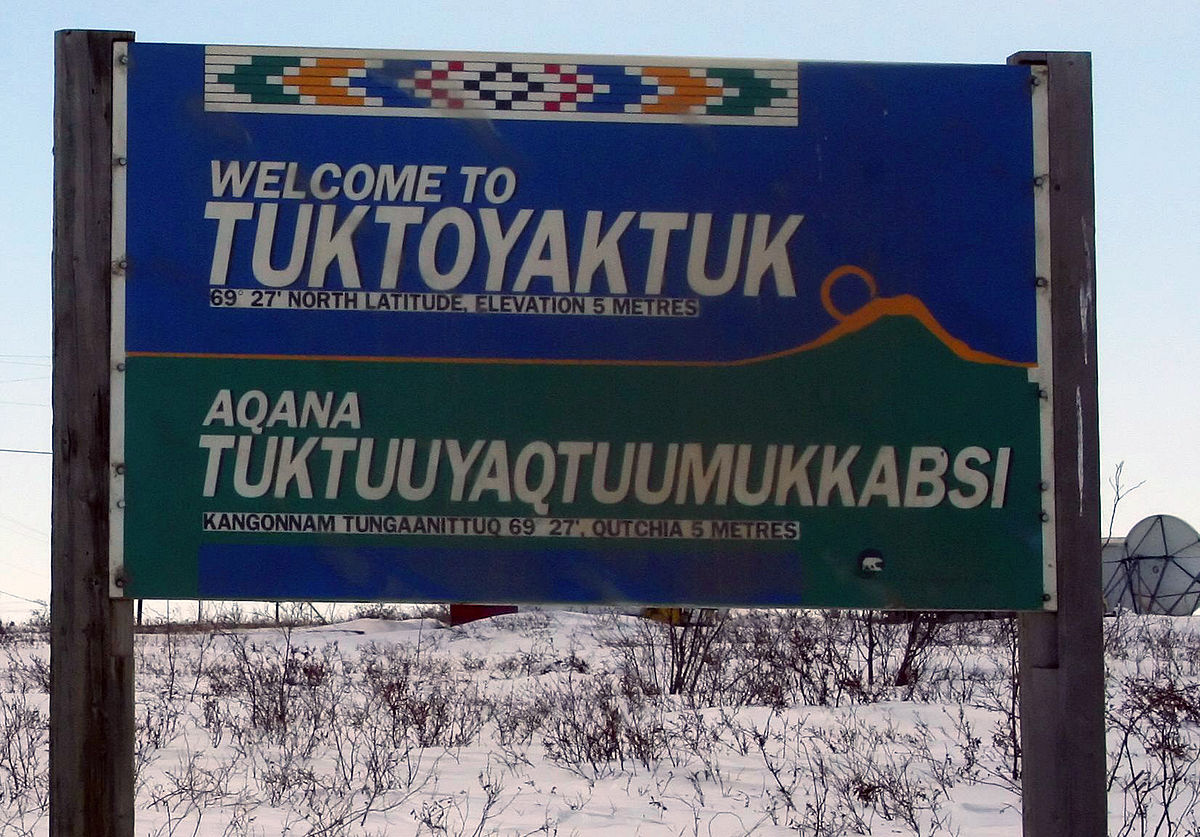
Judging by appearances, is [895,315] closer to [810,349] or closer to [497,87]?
[810,349]

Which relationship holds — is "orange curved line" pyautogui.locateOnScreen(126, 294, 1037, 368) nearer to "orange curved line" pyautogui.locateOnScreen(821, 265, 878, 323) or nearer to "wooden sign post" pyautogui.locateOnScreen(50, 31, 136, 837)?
"orange curved line" pyautogui.locateOnScreen(821, 265, 878, 323)

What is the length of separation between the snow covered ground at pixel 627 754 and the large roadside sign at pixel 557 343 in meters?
2.67

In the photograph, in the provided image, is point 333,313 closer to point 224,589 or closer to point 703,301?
point 224,589

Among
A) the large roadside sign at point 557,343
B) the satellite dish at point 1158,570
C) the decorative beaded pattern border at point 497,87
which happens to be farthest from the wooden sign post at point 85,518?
the satellite dish at point 1158,570

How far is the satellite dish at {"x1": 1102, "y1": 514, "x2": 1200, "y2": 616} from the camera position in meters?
29.2

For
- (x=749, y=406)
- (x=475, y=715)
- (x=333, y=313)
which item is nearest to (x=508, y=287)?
(x=333, y=313)

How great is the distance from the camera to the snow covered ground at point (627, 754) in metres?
6.52

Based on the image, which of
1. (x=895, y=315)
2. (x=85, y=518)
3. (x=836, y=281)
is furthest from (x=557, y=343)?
(x=85, y=518)

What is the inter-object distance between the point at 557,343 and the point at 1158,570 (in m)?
29.7

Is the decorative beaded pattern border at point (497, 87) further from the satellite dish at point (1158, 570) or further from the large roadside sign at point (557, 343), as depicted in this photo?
the satellite dish at point (1158, 570)

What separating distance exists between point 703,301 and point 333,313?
114 cm

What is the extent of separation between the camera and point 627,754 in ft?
26.8

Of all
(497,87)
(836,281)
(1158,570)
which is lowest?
(836,281)

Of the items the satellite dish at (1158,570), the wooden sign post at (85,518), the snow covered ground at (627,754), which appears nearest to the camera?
the wooden sign post at (85,518)
